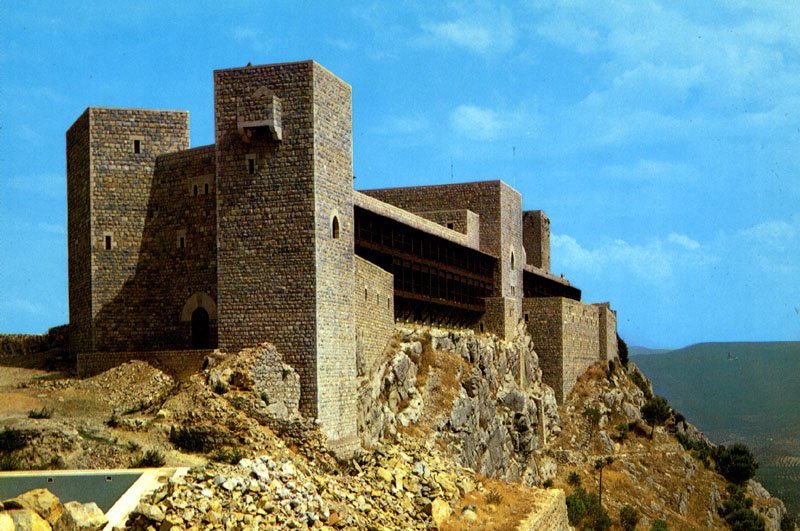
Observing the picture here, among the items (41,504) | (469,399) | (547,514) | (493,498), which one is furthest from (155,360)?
(469,399)

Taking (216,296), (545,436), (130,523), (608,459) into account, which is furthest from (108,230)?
(608,459)

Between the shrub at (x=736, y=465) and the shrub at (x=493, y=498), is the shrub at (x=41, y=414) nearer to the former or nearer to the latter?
the shrub at (x=493, y=498)

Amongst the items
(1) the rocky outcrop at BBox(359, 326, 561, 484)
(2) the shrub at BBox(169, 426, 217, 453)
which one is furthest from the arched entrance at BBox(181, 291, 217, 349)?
(2) the shrub at BBox(169, 426, 217, 453)

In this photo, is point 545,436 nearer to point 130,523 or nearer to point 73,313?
point 73,313

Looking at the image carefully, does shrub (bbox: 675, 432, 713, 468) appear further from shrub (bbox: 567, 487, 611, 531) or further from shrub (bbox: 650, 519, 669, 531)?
shrub (bbox: 567, 487, 611, 531)

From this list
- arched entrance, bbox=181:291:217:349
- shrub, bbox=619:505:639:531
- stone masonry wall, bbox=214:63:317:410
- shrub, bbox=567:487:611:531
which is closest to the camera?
stone masonry wall, bbox=214:63:317:410

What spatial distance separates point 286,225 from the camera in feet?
94.4

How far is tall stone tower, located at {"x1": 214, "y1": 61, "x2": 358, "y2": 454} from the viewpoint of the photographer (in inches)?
1126

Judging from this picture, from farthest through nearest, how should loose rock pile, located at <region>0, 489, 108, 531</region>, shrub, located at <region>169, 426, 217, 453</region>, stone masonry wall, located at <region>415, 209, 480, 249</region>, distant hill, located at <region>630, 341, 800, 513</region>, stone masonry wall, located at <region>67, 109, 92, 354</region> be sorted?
distant hill, located at <region>630, 341, 800, 513</region>, stone masonry wall, located at <region>415, 209, 480, 249</region>, stone masonry wall, located at <region>67, 109, 92, 354</region>, shrub, located at <region>169, 426, 217, 453</region>, loose rock pile, located at <region>0, 489, 108, 531</region>

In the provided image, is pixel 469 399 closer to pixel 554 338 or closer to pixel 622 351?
pixel 554 338

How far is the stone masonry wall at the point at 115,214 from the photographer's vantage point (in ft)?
107

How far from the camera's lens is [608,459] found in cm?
5338

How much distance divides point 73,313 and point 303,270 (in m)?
10.5

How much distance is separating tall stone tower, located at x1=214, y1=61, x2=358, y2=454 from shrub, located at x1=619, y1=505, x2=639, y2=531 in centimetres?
2181
